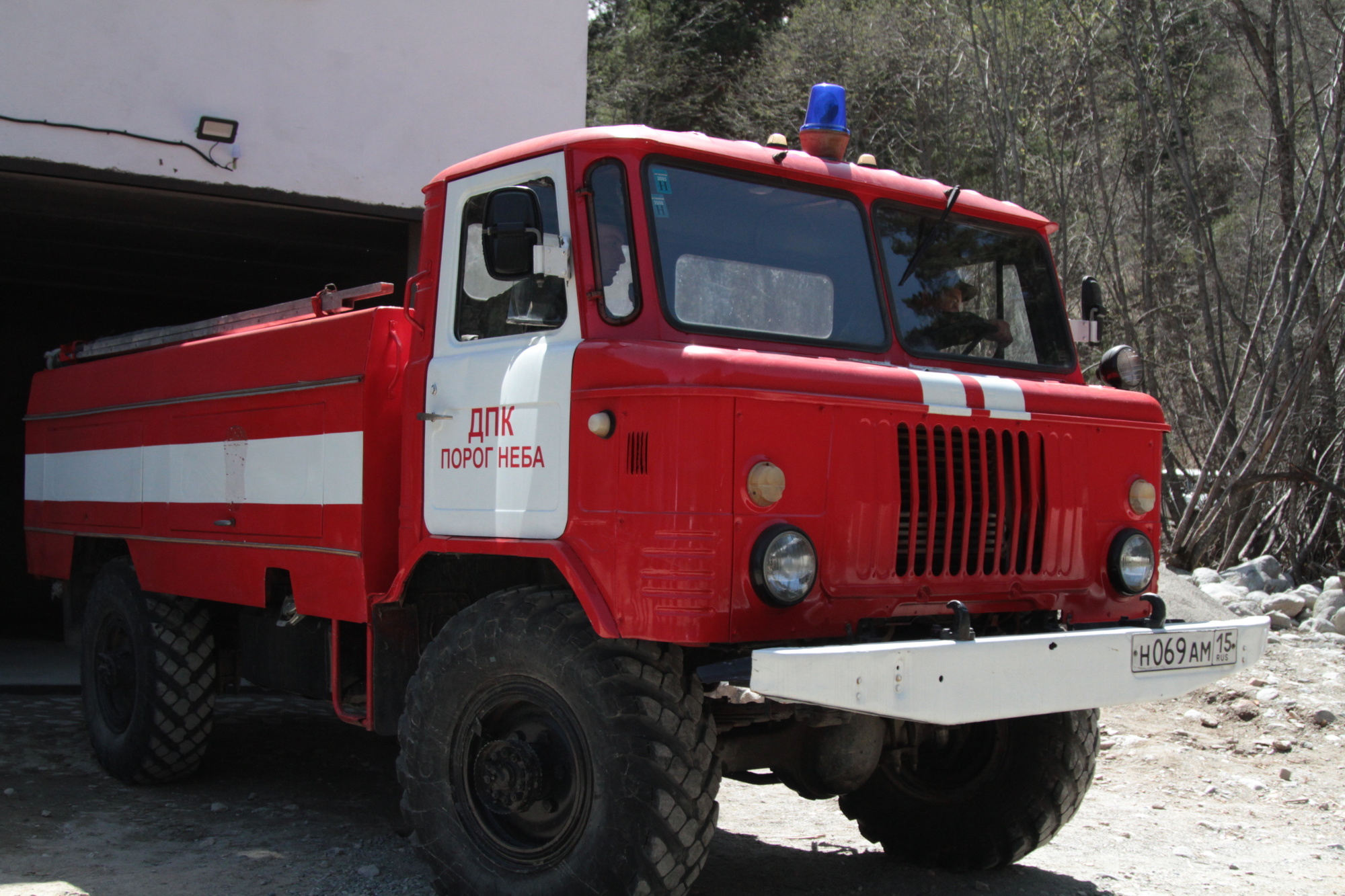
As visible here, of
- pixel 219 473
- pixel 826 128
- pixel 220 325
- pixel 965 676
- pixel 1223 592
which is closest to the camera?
pixel 965 676

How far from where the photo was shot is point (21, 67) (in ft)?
25.6

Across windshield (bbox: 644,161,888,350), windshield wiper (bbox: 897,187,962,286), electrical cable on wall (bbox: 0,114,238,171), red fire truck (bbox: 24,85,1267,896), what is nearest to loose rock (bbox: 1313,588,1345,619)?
red fire truck (bbox: 24,85,1267,896)

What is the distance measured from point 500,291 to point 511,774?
1639 mm

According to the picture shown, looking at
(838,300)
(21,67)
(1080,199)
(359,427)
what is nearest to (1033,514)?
(838,300)

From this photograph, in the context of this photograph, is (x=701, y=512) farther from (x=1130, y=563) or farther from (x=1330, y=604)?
(x=1330, y=604)

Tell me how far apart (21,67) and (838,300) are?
6151mm

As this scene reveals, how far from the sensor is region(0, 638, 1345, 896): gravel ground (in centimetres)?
478

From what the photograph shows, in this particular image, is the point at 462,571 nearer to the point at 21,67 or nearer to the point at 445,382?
the point at 445,382

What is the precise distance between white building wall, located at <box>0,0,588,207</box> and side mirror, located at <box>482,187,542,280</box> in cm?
511

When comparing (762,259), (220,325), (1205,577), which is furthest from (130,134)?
(1205,577)

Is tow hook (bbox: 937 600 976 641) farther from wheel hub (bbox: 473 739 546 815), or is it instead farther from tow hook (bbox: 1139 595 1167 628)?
wheel hub (bbox: 473 739 546 815)

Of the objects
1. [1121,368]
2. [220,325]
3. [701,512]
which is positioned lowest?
[701,512]

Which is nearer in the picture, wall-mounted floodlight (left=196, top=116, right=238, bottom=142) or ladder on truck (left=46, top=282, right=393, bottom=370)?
ladder on truck (left=46, top=282, right=393, bottom=370)

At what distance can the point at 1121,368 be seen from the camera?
15.9ft
